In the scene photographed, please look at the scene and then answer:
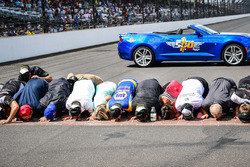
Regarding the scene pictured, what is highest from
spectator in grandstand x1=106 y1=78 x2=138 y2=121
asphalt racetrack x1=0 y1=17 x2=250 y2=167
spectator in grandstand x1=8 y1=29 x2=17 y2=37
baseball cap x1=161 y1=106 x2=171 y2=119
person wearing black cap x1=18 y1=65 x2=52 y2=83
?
spectator in grandstand x1=8 y1=29 x2=17 y2=37

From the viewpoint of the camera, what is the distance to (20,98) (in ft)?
21.9

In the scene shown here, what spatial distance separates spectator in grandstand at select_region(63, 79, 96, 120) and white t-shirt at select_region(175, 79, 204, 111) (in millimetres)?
1608

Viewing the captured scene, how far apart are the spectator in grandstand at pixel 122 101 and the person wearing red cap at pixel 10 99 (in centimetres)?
173

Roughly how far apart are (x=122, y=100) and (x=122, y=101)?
0.03m

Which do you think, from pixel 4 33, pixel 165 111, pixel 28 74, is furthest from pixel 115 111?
pixel 4 33

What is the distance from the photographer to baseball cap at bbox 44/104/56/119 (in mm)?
6262

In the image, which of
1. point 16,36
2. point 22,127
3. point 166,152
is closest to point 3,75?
point 16,36

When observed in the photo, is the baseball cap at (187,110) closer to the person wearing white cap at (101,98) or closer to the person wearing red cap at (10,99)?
the person wearing white cap at (101,98)

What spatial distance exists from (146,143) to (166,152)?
1.47 ft

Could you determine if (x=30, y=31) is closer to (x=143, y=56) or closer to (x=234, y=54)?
(x=143, y=56)

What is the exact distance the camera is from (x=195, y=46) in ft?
36.2

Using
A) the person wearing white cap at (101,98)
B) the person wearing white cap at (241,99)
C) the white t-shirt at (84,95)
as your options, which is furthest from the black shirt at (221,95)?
the white t-shirt at (84,95)

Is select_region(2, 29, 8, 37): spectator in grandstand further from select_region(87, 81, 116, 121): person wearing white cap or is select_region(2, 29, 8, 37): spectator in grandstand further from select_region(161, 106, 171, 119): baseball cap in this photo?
select_region(161, 106, 171, 119): baseball cap

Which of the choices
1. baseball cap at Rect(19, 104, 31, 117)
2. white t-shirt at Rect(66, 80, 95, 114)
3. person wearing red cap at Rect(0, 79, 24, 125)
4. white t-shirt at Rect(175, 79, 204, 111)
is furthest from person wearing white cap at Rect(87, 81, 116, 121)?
person wearing red cap at Rect(0, 79, 24, 125)
